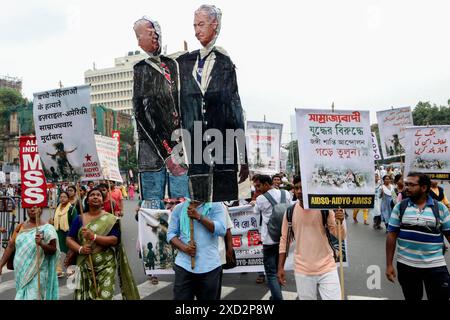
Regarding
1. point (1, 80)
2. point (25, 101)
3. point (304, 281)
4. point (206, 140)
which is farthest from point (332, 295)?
point (1, 80)

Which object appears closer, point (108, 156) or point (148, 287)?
point (148, 287)

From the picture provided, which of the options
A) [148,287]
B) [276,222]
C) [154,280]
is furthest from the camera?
[154,280]

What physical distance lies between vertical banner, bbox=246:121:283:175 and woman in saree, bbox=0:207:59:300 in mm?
5739

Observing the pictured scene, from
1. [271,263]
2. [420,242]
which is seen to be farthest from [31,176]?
[420,242]

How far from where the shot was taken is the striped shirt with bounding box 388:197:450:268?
12.4 ft

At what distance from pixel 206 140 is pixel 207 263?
121 cm

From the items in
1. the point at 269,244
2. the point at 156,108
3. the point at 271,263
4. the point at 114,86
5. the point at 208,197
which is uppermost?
the point at 114,86

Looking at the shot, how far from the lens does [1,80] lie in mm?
75625

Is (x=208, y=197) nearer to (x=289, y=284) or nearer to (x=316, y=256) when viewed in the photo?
(x=316, y=256)

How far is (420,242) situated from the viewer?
378 cm

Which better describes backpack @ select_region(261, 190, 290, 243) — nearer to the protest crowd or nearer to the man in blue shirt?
the protest crowd

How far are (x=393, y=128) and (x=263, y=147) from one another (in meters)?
2.95
